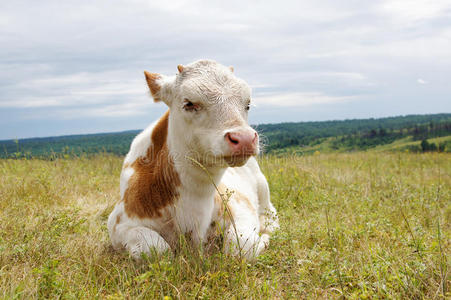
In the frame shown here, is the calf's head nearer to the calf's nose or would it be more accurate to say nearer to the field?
the calf's nose

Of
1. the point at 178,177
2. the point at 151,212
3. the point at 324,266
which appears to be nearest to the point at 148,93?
the point at 178,177

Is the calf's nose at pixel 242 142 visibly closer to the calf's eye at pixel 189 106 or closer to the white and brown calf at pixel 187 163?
the white and brown calf at pixel 187 163

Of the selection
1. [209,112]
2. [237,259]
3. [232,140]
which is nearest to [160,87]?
[209,112]

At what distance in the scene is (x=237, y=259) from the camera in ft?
11.1

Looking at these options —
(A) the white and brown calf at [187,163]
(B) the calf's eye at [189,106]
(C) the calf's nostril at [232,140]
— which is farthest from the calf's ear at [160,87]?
(C) the calf's nostril at [232,140]

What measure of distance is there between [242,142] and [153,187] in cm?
127

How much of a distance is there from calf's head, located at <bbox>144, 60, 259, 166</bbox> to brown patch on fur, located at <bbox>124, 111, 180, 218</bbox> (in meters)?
0.27

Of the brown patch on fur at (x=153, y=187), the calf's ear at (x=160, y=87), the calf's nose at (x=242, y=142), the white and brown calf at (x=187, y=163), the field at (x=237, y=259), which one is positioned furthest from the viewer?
the calf's ear at (x=160, y=87)

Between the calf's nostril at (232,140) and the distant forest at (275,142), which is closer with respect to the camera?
the calf's nostril at (232,140)

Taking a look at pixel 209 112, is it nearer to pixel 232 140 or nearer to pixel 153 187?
pixel 232 140

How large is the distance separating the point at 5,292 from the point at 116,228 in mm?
1300

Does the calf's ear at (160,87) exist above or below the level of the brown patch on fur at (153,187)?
above

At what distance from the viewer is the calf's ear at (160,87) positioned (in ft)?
12.7

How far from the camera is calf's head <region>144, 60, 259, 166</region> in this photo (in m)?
3.12
